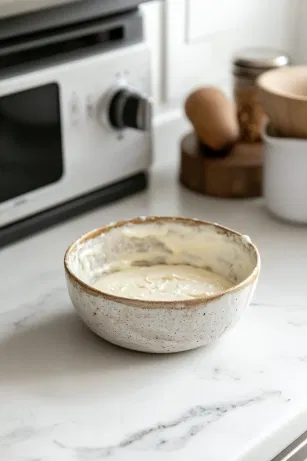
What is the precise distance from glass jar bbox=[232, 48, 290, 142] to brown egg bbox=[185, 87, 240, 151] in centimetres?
7

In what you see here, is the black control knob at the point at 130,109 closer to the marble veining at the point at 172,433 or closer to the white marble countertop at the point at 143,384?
the white marble countertop at the point at 143,384

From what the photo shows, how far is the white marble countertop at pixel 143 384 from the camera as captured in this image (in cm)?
62

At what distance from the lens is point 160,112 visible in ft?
4.04

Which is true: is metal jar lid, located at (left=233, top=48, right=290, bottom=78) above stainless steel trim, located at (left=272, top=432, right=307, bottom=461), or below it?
above

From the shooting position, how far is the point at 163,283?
2.60 feet

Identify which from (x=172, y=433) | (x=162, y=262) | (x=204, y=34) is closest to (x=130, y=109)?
(x=162, y=262)

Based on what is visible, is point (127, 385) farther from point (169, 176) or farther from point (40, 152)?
point (169, 176)

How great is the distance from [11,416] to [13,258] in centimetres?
29

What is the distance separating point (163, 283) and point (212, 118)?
327 mm

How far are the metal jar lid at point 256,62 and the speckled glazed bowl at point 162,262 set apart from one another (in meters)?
0.36

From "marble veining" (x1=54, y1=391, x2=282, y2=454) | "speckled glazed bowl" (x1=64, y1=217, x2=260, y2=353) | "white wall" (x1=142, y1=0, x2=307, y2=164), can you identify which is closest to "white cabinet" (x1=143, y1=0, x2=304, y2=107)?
"white wall" (x1=142, y1=0, x2=307, y2=164)

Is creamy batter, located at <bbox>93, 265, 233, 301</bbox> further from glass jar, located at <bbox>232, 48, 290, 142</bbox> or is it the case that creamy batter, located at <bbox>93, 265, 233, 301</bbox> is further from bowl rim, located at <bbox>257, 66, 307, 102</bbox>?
glass jar, located at <bbox>232, 48, 290, 142</bbox>

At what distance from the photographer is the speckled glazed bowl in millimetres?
683

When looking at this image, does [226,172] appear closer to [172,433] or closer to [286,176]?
[286,176]
